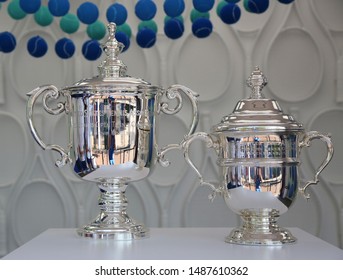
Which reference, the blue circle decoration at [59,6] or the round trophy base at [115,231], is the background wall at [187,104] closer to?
the blue circle decoration at [59,6]

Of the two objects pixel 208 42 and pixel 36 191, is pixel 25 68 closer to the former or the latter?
pixel 36 191

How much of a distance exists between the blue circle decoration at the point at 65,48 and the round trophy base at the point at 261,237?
0.67 meters

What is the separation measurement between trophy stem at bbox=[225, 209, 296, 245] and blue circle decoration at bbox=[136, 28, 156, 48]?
1.90ft

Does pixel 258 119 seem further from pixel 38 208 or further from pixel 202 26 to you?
pixel 38 208

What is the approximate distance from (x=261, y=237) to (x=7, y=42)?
2.72ft

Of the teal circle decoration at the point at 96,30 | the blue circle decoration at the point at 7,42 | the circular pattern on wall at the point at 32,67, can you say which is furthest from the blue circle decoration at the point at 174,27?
the blue circle decoration at the point at 7,42

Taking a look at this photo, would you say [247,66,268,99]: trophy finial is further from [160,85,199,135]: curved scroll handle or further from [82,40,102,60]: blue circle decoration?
[82,40,102,60]: blue circle decoration

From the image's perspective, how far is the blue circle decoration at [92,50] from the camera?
1.54 meters

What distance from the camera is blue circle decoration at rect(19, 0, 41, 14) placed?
1.54m

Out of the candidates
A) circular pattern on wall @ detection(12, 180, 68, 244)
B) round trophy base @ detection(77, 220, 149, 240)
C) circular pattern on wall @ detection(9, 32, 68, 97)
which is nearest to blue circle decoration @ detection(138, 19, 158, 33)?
circular pattern on wall @ detection(9, 32, 68, 97)

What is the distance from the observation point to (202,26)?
5.06ft

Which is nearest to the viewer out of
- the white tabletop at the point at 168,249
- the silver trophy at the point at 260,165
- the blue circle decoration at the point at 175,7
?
the white tabletop at the point at 168,249

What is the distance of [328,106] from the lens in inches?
60.6
